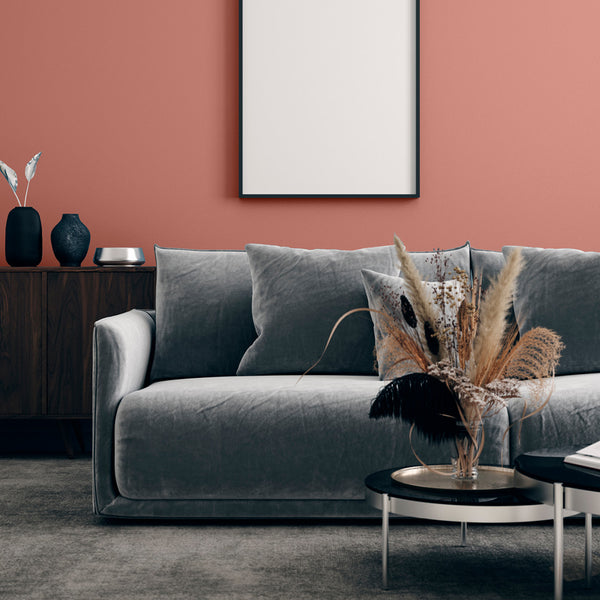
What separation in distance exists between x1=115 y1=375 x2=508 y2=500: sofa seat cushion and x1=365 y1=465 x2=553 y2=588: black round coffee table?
1.42 ft

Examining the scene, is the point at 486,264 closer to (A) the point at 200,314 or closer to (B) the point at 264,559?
(A) the point at 200,314

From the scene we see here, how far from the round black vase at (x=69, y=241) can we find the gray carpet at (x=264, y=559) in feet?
4.07

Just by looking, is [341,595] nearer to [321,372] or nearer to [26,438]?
[321,372]

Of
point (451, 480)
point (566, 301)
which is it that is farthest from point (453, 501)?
point (566, 301)

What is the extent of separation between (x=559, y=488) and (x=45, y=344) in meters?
2.32

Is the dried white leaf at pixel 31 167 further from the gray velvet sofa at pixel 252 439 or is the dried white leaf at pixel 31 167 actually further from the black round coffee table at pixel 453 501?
the black round coffee table at pixel 453 501

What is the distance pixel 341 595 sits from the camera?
1.67m

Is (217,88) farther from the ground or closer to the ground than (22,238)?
farther from the ground

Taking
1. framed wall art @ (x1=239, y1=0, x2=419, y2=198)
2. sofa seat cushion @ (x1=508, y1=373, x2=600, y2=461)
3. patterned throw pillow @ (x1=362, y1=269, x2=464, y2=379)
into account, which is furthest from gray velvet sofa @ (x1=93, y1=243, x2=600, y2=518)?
framed wall art @ (x1=239, y1=0, x2=419, y2=198)

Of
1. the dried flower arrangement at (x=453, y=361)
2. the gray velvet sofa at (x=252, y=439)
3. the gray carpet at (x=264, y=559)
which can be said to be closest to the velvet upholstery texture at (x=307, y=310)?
the gray velvet sofa at (x=252, y=439)

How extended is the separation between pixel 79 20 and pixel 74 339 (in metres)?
1.58

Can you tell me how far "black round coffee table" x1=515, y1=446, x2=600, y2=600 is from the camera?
146cm

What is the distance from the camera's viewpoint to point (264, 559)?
192 centimetres

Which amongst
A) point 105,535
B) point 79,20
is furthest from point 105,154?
point 105,535
